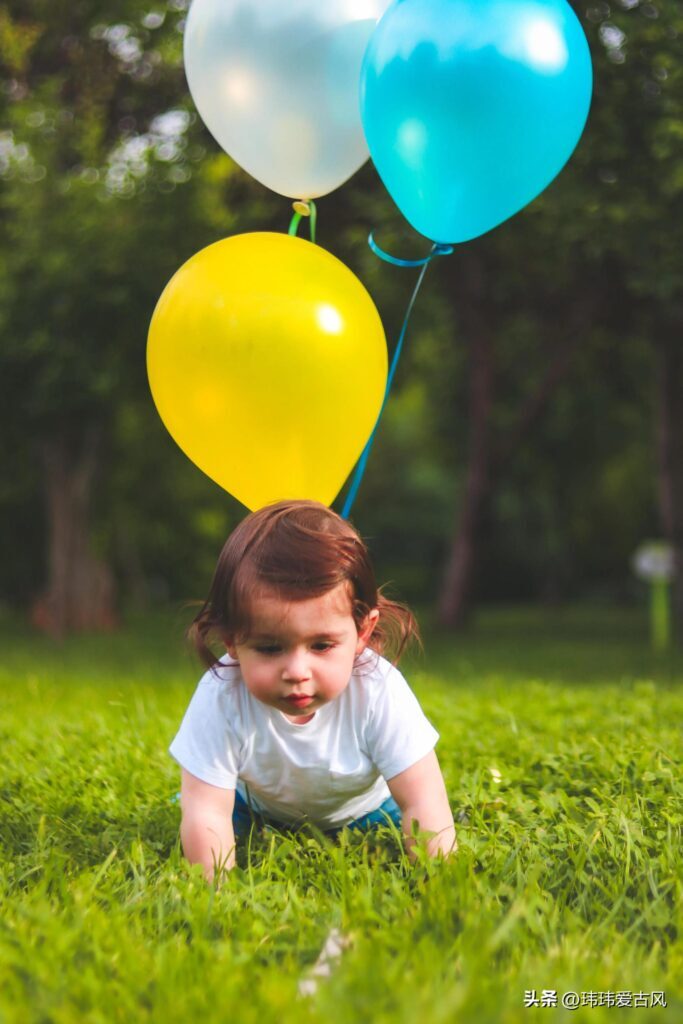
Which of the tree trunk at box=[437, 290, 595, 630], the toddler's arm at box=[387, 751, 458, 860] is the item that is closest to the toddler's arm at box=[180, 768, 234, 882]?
the toddler's arm at box=[387, 751, 458, 860]

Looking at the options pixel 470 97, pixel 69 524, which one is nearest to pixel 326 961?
pixel 470 97

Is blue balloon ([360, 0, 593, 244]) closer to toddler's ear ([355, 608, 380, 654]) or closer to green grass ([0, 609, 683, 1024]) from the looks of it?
toddler's ear ([355, 608, 380, 654])

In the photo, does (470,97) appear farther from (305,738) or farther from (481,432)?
(481,432)

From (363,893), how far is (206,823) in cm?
50

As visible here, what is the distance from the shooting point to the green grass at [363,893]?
1488mm

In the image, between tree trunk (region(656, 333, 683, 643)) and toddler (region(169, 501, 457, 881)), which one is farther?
tree trunk (region(656, 333, 683, 643))

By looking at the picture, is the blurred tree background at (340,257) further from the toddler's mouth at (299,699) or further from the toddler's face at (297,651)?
the toddler's mouth at (299,699)

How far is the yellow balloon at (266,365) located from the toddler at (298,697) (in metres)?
0.43

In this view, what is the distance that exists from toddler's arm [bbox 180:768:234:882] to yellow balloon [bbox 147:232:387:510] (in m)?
0.83

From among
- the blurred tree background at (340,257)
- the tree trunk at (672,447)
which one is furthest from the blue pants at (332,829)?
the tree trunk at (672,447)

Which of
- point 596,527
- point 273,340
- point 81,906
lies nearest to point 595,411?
point 596,527

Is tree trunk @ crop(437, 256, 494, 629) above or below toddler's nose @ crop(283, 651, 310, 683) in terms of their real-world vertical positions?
below

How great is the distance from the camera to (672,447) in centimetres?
1037

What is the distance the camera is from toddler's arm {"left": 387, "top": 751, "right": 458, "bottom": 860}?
88.0 inches
